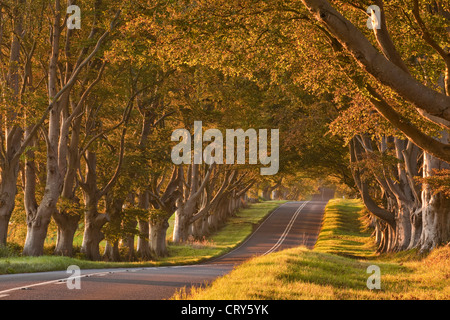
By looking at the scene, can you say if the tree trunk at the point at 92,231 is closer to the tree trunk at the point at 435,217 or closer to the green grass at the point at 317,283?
the green grass at the point at 317,283

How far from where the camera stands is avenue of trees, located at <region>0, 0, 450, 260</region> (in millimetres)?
13891

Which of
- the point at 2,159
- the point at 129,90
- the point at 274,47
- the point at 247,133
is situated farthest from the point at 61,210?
the point at 274,47

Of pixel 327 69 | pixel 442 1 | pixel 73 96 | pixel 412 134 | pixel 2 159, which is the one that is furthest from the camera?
pixel 73 96

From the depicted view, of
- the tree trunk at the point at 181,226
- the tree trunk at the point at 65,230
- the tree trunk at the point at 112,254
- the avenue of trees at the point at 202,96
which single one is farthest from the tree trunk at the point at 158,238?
the tree trunk at the point at 65,230

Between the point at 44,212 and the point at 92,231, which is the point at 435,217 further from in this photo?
the point at 92,231

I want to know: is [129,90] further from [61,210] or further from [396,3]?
[396,3]

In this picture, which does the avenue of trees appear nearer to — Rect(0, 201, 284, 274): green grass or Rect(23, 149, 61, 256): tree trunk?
Rect(23, 149, 61, 256): tree trunk

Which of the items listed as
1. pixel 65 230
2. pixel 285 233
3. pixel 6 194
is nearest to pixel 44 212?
pixel 6 194

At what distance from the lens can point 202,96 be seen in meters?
30.7

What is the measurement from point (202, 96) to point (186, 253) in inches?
584

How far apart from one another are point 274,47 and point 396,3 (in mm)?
3603
